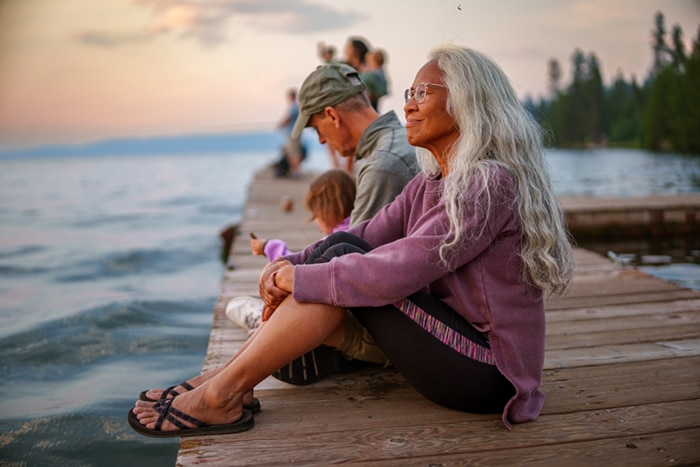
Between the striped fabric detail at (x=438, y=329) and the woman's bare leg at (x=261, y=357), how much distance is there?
21cm

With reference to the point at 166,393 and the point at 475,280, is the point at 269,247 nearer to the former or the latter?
the point at 166,393

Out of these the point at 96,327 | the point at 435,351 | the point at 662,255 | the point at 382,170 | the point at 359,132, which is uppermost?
the point at 359,132

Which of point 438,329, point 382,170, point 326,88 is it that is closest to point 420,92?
point 438,329

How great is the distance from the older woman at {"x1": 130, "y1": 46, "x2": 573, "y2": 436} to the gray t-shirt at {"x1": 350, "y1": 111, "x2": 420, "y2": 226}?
0.74 metres

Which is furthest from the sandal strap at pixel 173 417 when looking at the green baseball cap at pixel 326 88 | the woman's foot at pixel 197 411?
the green baseball cap at pixel 326 88

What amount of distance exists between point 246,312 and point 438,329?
55.4 inches

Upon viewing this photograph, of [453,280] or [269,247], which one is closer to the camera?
[453,280]

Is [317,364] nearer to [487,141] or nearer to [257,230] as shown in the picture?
[487,141]

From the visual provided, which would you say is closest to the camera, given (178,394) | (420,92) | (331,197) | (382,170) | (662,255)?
(420,92)

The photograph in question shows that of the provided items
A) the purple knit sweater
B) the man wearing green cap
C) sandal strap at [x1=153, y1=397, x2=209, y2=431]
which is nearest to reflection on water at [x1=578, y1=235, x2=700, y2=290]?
the man wearing green cap

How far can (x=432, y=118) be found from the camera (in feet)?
7.07

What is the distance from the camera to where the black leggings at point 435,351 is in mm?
2109

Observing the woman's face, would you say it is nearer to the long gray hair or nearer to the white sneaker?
the long gray hair

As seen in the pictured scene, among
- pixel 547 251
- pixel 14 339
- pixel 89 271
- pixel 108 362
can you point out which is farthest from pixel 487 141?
pixel 89 271
